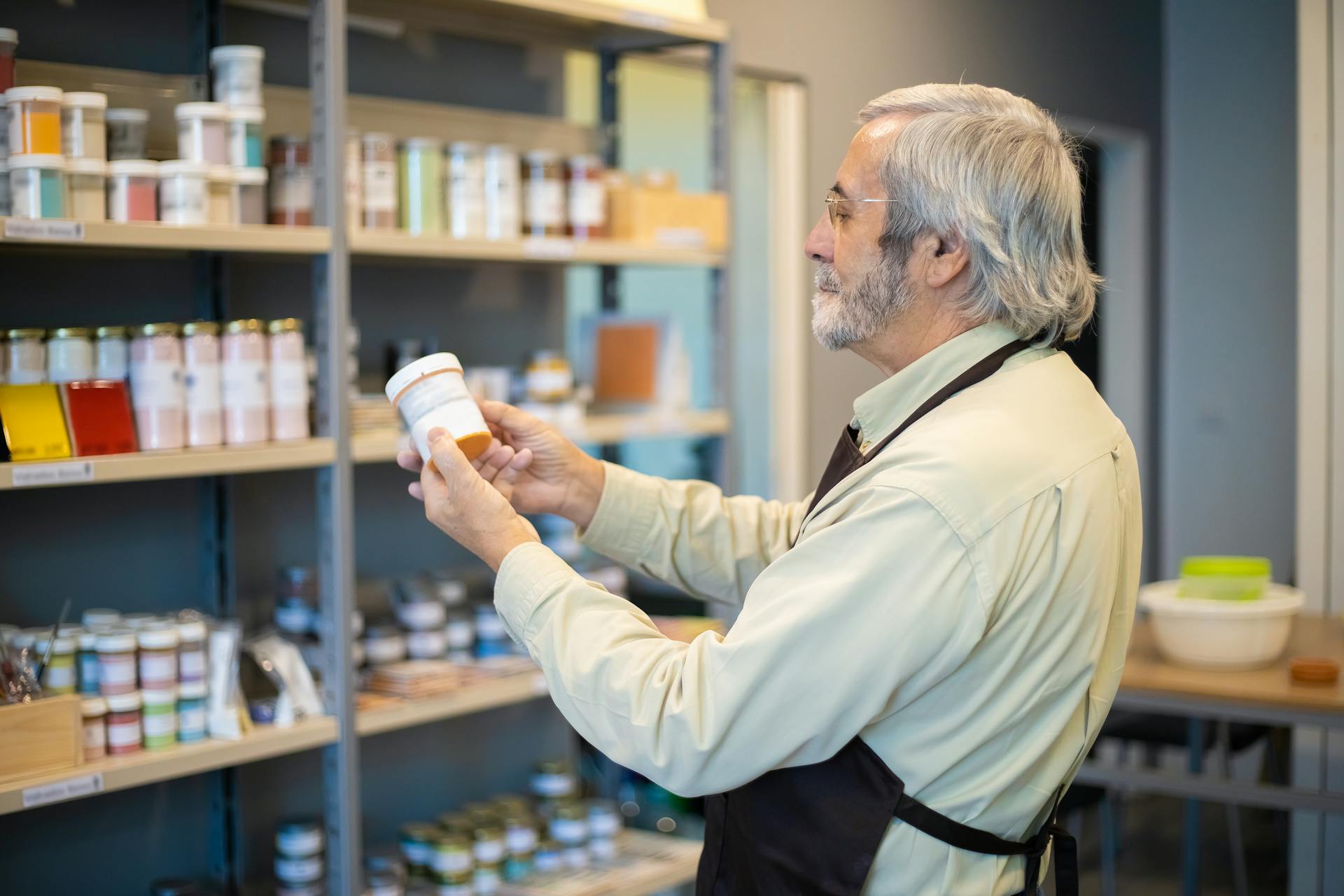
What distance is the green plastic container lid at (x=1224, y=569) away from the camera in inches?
111

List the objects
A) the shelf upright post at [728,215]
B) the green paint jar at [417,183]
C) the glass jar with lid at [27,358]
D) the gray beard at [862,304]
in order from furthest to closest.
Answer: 1. the shelf upright post at [728,215]
2. the green paint jar at [417,183]
3. the glass jar with lid at [27,358]
4. the gray beard at [862,304]

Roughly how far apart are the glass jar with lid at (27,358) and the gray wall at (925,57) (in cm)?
181

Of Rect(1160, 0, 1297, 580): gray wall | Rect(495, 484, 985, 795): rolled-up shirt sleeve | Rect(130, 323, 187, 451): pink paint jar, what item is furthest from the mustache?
Rect(1160, 0, 1297, 580): gray wall

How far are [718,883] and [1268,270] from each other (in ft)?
15.3

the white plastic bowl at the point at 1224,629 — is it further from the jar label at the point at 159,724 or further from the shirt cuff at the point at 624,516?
the jar label at the point at 159,724

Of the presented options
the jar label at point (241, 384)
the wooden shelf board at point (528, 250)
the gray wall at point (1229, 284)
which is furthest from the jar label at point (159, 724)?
the gray wall at point (1229, 284)

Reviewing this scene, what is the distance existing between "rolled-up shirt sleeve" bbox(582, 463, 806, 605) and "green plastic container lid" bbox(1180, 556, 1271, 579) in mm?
1350

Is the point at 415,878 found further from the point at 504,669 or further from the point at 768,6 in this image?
the point at 768,6

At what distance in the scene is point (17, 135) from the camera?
1932 mm

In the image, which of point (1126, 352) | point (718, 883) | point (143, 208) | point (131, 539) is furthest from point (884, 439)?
point (1126, 352)

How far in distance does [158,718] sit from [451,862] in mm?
781

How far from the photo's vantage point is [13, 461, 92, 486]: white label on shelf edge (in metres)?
1.89

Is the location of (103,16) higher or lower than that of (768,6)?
lower

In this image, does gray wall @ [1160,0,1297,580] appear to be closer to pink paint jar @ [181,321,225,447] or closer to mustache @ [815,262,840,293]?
mustache @ [815,262,840,293]
